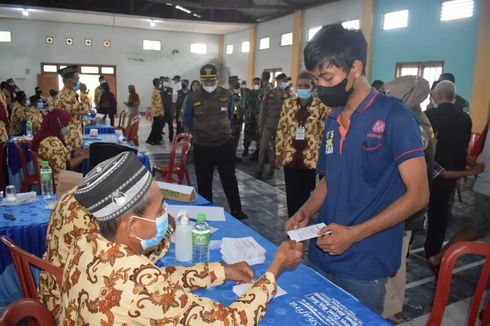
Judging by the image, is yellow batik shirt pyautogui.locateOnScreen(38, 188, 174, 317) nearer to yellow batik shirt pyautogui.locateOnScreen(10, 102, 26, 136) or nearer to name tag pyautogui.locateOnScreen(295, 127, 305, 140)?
name tag pyautogui.locateOnScreen(295, 127, 305, 140)

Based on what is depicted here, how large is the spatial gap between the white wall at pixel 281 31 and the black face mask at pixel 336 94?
29.4ft

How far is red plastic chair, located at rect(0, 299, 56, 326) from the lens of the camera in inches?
45.5

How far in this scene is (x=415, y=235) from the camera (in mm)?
4219

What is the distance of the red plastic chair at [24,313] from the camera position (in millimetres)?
1156

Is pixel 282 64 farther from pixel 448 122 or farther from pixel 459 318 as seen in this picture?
pixel 459 318

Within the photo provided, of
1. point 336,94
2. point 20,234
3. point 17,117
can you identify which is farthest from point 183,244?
point 17,117

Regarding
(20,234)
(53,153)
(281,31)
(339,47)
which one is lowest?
(20,234)

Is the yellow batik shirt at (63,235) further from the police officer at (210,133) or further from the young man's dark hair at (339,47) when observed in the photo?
the police officer at (210,133)

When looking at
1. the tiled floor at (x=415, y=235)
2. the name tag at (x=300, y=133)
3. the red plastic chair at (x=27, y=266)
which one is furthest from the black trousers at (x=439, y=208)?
the red plastic chair at (x=27, y=266)

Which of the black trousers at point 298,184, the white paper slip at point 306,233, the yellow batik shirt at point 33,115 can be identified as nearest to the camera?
the white paper slip at point 306,233

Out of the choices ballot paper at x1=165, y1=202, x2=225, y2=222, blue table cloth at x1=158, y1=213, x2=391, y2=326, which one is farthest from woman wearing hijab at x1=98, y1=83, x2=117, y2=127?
blue table cloth at x1=158, y1=213, x2=391, y2=326

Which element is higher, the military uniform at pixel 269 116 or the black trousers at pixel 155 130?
the military uniform at pixel 269 116

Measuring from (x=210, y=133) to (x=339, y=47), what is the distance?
292 cm

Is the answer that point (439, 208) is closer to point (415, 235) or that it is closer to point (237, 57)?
point (415, 235)
